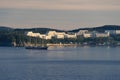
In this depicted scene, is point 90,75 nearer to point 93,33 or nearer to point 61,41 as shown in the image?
point 61,41

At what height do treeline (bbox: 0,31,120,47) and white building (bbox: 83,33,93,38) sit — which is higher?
white building (bbox: 83,33,93,38)

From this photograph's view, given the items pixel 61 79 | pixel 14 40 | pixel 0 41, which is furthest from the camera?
pixel 0 41

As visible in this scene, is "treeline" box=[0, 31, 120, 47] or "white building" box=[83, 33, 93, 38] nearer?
"treeline" box=[0, 31, 120, 47]

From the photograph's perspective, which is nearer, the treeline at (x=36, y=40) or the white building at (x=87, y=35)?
the treeline at (x=36, y=40)

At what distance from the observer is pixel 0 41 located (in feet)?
506

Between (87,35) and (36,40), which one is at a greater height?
(87,35)

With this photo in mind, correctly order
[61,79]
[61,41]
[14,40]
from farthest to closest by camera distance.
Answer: [61,41], [14,40], [61,79]

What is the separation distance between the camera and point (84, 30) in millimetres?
195750

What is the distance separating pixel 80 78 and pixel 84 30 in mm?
157091

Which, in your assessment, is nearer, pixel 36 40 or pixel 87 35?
pixel 36 40

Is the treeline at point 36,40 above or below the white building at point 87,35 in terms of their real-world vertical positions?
below

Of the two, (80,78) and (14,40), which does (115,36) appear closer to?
(14,40)

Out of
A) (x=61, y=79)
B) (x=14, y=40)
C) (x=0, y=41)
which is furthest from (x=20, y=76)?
(x=0, y=41)

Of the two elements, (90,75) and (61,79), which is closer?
(61,79)
